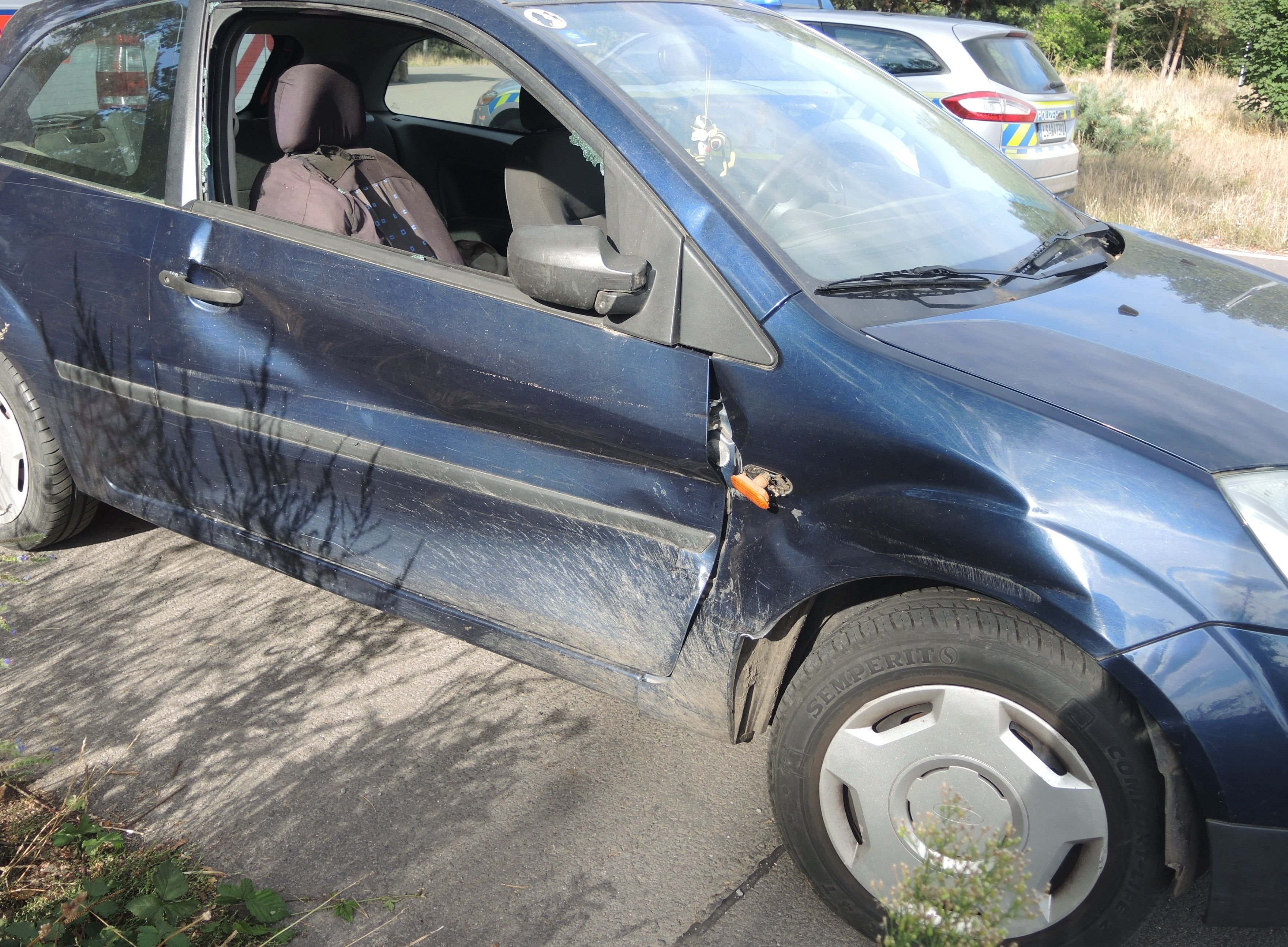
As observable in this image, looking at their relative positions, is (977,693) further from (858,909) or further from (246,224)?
(246,224)

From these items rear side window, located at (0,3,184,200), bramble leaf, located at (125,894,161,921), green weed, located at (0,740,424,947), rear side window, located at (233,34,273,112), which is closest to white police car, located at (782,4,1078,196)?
rear side window, located at (233,34,273,112)

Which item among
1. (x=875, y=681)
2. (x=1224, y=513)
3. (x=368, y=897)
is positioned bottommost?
(x=368, y=897)

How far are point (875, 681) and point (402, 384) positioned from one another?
1.25m

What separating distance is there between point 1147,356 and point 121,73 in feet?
9.07

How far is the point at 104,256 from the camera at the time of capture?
2.95 meters

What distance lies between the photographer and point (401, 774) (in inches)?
108

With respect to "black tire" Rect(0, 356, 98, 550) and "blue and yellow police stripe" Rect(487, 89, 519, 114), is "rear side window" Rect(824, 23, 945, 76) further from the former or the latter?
"black tire" Rect(0, 356, 98, 550)

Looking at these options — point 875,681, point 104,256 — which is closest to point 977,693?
point 875,681

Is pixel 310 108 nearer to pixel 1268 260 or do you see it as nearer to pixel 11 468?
pixel 11 468

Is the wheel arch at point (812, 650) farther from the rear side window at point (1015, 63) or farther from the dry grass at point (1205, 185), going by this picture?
the dry grass at point (1205, 185)

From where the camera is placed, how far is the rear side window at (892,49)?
8719 millimetres

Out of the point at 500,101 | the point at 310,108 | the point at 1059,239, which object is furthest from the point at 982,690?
the point at 500,101

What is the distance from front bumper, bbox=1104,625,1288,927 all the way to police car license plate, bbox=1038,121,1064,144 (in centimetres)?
776

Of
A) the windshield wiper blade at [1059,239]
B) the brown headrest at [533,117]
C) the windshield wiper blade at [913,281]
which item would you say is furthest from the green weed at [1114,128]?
the windshield wiper blade at [913,281]
